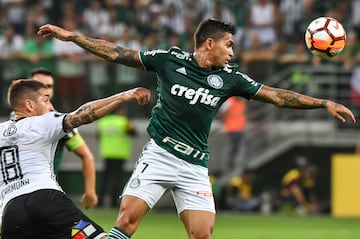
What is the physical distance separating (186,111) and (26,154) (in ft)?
5.28

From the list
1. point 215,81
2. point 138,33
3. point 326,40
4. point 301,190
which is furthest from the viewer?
point 138,33

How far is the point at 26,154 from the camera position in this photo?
26.9ft

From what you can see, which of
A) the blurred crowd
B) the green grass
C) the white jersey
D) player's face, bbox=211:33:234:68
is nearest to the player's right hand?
the white jersey

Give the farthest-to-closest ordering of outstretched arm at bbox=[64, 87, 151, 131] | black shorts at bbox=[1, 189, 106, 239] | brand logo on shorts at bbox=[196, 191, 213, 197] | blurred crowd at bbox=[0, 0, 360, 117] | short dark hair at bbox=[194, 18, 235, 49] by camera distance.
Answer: blurred crowd at bbox=[0, 0, 360, 117]
short dark hair at bbox=[194, 18, 235, 49]
brand logo on shorts at bbox=[196, 191, 213, 197]
black shorts at bbox=[1, 189, 106, 239]
outstretched arm at bbox=[64, 87, 151, 131]

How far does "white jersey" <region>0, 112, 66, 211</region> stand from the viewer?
815cm

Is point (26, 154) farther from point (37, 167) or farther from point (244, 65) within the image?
point (244, 65)

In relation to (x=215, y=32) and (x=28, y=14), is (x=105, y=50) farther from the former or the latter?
(x=28, y=14)

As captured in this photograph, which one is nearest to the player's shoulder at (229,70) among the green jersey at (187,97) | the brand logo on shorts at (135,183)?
the green jersey at (187,97)

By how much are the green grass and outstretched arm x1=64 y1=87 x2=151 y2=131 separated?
6.79 metres

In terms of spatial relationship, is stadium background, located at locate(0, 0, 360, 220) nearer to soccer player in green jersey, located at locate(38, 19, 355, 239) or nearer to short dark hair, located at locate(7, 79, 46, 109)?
soccer player in green jersey, located at locate(38, 19, 355, 239)

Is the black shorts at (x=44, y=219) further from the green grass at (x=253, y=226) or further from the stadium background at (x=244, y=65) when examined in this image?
the stadium background at (x=244, y=65)

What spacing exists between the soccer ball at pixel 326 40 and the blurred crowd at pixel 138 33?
11137 millimetres

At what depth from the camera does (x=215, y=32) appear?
9.31 meters

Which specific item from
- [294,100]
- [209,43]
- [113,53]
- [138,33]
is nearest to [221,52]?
[209,43]
